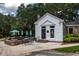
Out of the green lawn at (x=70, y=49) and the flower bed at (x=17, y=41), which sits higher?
the flower bed at (x=17, y=41)

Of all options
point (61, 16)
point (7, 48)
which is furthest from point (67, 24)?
point (7, 48)

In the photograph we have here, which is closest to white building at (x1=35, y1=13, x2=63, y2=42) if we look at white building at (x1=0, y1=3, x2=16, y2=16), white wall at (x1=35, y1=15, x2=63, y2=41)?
white wall at (x1=35, y1=15, x2=63, y2=41)

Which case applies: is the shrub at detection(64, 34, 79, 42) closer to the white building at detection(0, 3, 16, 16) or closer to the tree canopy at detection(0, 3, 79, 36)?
the tree canopy at detection(0, 3, 79, 36)

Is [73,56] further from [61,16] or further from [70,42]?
[61,16]

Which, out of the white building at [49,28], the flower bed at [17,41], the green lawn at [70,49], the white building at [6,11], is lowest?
the green lawn at [70,49]

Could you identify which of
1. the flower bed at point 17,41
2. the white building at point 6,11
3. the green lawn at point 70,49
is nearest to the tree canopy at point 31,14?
the white building at point 6,11

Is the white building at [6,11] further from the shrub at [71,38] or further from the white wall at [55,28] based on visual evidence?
the shrub at [71,38]

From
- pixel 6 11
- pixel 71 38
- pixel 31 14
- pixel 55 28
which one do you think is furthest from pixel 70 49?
pixel 6 11

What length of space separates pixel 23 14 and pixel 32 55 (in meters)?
0.77

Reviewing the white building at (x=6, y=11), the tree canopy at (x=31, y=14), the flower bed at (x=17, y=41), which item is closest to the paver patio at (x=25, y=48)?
the flower bed at (x=17, y=41)

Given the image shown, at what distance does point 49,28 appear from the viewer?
641cm

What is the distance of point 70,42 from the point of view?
6.37m

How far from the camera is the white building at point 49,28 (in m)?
6.36

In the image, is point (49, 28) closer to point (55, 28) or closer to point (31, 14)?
point (55, 28)
